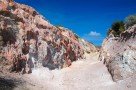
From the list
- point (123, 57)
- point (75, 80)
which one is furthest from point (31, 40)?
point (123, 57)

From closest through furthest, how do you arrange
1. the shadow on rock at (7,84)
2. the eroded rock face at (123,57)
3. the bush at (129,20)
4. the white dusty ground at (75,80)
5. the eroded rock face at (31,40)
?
1. the shadow on rock at (7,84)
2. the white dusty ground at (75,80)
3. the eroded rock face at (123,57)
4. the eroded rock face at (31,40)
5. the bush at (129,20)

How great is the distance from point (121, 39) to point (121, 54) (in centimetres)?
197

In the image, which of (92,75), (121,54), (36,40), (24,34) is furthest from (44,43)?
(121,54)

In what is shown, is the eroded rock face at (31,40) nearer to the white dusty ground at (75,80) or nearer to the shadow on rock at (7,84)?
the white dusty ground at (75,80)

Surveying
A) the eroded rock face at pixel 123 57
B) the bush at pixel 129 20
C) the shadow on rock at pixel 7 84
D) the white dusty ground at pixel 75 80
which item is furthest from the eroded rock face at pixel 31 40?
the bush at pixel 129 20

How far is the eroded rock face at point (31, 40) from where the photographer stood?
23734mm

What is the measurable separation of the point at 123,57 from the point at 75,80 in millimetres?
4093

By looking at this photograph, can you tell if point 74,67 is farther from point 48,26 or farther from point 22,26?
point 22,26

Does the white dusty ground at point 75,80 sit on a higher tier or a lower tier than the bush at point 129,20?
lower

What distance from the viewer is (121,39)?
25.9 m

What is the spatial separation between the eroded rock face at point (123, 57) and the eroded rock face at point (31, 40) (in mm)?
4893

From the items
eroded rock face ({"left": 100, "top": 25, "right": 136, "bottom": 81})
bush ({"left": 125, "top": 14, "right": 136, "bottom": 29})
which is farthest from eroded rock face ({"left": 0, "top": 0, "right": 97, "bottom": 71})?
bush ({"left": 125, "top": 14, "right": 136, "bottom": 29})

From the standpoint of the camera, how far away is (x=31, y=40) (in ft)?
84.5

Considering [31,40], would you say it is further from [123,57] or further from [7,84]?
[123,57]
